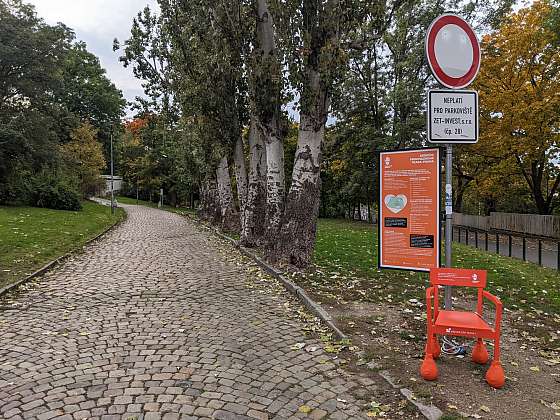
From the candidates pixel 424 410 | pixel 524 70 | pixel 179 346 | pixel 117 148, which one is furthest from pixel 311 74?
pixel 117 148

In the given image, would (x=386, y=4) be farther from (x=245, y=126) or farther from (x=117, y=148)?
(x=117, y=148)

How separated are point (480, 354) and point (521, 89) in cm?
2318

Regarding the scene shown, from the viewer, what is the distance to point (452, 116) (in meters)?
4.86

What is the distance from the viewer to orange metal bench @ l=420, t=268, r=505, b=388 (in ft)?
13.4

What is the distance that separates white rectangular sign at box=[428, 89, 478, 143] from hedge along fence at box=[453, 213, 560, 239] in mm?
23178

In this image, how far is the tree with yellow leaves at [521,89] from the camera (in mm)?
22766

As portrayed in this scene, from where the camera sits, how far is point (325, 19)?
9.34 metres

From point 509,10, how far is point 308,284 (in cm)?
2432

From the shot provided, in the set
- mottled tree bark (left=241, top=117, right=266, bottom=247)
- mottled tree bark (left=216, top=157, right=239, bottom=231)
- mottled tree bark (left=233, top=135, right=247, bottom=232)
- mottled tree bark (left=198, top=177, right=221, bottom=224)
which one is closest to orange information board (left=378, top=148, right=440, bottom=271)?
mottled tree bark (left=241, top=117, right=266, bottom=247)

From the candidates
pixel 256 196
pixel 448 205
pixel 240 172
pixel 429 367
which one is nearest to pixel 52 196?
pixel 240 172

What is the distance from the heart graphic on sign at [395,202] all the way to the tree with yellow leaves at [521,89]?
20.2m

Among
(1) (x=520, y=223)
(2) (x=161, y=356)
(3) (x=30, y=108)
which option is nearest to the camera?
(2) (x=161, y=356)

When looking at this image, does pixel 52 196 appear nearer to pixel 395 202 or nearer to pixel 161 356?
pixel 161 356

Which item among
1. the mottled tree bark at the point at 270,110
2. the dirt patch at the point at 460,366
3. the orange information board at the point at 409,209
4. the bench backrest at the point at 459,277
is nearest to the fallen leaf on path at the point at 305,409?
the dirt patch at the point at 460,366
